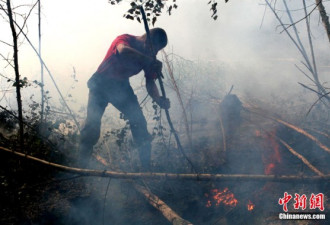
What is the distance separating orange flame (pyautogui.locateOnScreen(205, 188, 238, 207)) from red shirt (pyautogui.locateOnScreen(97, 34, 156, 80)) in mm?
2380

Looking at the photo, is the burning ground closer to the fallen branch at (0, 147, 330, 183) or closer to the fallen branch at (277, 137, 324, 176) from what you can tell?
the fallen branch at (277, 137, 324, 176)

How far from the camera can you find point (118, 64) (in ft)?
12.1

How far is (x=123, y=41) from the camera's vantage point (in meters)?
3.54

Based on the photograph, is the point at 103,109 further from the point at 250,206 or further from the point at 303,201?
the point at 303,201

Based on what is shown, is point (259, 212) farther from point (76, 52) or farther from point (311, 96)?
point (76, 52)

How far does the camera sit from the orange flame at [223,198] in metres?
3.35

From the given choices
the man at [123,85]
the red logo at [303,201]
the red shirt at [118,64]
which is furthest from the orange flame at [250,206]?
the red shirt at [118,64]

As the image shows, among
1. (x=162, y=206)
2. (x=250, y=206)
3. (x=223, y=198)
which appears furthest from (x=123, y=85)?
(x=250, y=206)

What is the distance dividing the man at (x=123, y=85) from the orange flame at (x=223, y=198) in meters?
1.31

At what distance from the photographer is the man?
355cm

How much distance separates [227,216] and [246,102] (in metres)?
4.88

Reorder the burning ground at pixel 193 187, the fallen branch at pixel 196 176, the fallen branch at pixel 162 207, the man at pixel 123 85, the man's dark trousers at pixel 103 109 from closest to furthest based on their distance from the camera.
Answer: the fallen branch at pixel 196 176 < the fallen branch at pixel 162 207 < the burning ground at pixel 193 187 < the man at pixel 123 85 < the man's dark trousers at pixel 103 109

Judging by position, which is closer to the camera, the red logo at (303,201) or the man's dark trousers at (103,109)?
the red logo at (303,201)

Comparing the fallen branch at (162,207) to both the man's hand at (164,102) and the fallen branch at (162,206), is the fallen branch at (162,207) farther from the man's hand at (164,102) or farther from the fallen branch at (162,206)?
the man's hand at (164,102)
